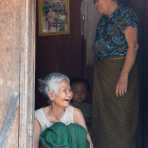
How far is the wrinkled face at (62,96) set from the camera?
12.6ft

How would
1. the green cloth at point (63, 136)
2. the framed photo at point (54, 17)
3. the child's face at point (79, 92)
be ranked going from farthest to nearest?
the framed photo at point (54, 17), the child's face at point (79, 92), the green cloth at point (63, 136)

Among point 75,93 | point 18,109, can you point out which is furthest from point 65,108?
point 75,93

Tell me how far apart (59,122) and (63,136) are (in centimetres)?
11

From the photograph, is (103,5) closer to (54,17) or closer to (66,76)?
(66,76)

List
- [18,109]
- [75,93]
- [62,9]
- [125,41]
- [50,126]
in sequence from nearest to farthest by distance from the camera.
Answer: [18,109]
[50,126]
[125,41]
[75,93]
[62,9]

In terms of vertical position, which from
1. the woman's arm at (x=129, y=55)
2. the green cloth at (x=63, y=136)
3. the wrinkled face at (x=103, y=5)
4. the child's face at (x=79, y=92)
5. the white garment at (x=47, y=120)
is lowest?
the green cloth at (x=63, y=136)

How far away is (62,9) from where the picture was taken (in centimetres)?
511

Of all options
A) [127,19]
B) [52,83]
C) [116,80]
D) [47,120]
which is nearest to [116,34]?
[127,19]

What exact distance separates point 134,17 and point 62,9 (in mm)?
1056

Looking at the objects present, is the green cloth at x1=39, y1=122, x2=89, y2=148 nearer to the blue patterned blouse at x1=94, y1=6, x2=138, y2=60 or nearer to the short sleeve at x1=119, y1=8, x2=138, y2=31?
the blue patterned blouse at x1=94, y1=6, x2=138, y2=60

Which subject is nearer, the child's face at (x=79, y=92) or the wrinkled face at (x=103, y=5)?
the wrinkled face at (x=103, y=5)

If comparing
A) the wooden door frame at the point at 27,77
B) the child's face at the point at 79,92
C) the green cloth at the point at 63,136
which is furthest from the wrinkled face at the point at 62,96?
the child's face at the point at 79,92

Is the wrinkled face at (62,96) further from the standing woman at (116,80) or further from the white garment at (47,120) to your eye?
the standing woman at (116,80)

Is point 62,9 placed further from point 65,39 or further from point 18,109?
→ point 18,109
